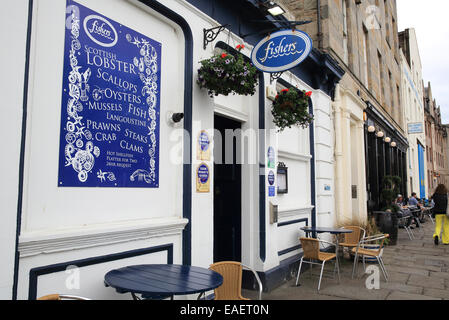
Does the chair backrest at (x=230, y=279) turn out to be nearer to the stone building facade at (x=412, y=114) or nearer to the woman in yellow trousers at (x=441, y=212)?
the woman in yellow trousers at (x=441, y=212)

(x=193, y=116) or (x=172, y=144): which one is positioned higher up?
(x=193, y=116)

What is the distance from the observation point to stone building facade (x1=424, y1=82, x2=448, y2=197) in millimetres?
32656

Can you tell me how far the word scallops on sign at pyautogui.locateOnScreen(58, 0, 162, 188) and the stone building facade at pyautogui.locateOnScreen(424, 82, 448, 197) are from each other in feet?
107

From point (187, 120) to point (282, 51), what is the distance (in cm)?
174

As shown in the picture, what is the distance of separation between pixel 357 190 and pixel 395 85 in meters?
10.1

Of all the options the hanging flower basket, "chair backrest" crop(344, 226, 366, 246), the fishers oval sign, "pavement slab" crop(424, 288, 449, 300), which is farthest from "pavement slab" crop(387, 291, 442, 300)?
the fishers oval sign

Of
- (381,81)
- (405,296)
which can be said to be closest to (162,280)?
(405,296)

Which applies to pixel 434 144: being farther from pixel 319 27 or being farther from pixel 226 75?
pixel 226 75

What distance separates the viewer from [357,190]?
34.3 feet

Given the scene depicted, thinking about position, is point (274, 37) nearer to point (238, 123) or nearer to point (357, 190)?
point (238, 123)

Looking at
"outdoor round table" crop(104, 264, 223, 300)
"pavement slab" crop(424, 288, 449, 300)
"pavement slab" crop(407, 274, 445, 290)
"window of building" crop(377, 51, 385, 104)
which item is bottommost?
"pavement slab" crop(407, 274, 445, 290)

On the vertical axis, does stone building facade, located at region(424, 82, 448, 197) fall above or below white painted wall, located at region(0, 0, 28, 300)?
above

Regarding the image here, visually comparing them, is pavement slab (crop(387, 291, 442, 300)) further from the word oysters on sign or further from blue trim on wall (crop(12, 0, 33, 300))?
the word oysters on sign

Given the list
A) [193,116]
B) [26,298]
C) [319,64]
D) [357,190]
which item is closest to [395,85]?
[357,190]
